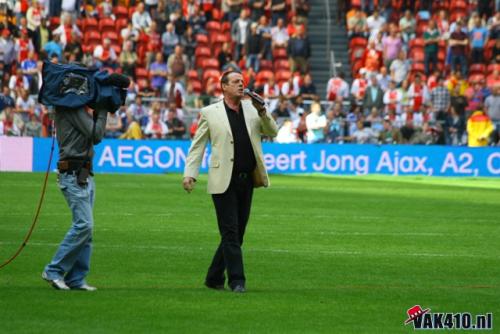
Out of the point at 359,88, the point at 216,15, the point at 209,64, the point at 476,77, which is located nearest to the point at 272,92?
the point at 209,64

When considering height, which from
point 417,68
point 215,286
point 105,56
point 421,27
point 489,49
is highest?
point 421,27

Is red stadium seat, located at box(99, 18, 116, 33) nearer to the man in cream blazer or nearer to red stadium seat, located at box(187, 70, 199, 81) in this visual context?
red stadium seat, located at box(187, 70, 199, 81)

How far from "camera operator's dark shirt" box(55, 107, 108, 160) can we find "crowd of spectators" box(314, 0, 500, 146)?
2692 cm

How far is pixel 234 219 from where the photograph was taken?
12477 millimetres

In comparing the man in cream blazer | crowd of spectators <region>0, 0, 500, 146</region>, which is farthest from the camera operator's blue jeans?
crowd of spectators <region>0, 0, 500, 146</region>

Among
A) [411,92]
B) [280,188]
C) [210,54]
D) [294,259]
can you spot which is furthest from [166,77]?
[294,259]

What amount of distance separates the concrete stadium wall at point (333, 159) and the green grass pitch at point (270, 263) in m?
8.47

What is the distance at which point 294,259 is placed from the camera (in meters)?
15.8

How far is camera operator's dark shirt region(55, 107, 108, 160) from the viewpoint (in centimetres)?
1220

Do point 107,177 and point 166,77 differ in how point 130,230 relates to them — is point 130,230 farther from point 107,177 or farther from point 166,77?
point 166,77

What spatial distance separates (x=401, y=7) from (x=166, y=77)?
9.85 meters

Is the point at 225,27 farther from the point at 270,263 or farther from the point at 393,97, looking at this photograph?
the point at 270,263

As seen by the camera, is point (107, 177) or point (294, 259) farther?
point (107, 177)

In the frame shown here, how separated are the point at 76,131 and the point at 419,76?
3006 centimetres
